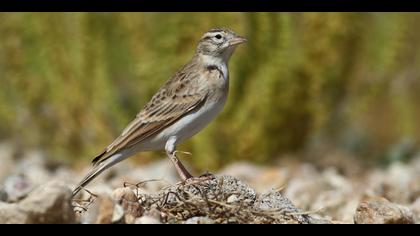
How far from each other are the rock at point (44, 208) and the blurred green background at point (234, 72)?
5445 millimetres

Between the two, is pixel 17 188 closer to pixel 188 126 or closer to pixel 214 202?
pixel 188 126

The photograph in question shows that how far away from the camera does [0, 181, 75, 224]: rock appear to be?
3.93m

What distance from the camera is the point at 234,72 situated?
9.65 metres

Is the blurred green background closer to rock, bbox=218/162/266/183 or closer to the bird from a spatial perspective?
rock, bbox=218/162/266/183

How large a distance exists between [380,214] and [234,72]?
502 centimetres

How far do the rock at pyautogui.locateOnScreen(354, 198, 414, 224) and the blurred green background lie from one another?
464 cm

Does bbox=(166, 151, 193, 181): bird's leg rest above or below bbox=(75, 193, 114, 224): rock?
above

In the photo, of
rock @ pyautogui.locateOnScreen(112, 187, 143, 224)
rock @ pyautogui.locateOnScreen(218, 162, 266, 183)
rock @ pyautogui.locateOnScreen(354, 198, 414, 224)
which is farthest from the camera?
rock @ pyautogui.locateOnScreen(218, 162, 266, 183)

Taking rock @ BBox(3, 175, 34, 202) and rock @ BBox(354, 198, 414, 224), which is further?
rock @ BBox(3, 175, 34, 202)

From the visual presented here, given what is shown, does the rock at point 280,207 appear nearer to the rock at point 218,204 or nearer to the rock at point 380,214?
the rock at point 218,204

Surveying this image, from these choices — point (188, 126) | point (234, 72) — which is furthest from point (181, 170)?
point (234, 72)

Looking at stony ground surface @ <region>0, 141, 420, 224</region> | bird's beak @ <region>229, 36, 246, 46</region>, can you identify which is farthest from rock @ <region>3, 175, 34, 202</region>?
bird's beak @ <region>229, 36, 246, 46</region>

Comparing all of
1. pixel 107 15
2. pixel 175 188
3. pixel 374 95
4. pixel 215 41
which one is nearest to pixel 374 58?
pixel 374 95
